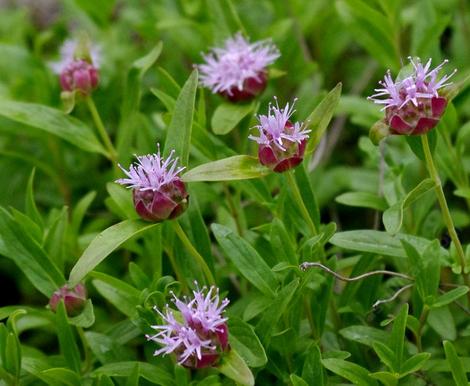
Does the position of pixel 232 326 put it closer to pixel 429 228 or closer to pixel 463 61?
pixel 429 228

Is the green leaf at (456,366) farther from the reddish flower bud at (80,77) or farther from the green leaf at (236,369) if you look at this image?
the reddish flower bud at (80,77)

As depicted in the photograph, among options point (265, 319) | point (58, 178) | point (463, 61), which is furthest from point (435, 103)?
point (58, 178)

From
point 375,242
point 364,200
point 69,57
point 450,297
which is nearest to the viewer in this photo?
point 450,297

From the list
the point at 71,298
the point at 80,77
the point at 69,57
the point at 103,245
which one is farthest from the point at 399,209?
the point at 69,57

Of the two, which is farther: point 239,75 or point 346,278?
point 239,75

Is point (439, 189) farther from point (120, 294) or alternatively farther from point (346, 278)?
point (120, 294)
